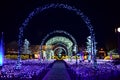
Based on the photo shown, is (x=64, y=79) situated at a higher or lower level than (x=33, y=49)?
lower

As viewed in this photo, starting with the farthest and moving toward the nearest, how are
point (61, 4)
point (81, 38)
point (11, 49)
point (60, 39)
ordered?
1. point (11, 49)
2. point (81, 38)
3. point (60, 39)
4. point (61, 4)

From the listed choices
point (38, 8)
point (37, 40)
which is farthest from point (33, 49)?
point (38, 8)

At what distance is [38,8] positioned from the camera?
1839 inches

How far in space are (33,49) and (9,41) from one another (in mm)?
21145

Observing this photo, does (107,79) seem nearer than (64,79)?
Yes

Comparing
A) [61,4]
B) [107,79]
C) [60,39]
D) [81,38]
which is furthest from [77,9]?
[81,38]

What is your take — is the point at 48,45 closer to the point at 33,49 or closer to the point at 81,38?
the point at 81,38

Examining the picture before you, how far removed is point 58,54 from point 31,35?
1146 inches

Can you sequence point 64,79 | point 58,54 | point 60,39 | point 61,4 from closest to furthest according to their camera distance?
point 64,79, point 61,4, point 60,39, point 58,54

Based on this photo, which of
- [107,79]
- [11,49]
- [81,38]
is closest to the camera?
[107,79]

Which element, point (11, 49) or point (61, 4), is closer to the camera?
point (61, 4)

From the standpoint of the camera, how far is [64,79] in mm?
28328

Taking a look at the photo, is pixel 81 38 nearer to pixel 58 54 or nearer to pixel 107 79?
pixel 58 54

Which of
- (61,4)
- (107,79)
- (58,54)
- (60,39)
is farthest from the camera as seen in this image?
(58,54)
